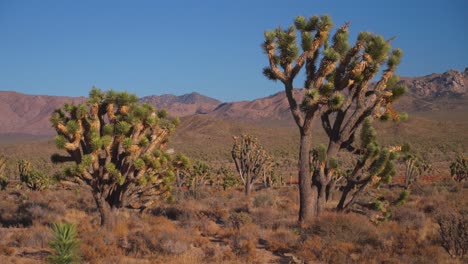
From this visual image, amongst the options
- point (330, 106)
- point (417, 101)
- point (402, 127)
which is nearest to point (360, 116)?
point (330, 106)

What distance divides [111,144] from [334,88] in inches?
243

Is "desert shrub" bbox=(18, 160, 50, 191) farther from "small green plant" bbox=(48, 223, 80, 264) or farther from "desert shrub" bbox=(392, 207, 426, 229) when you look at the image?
"small green plant" bbox=(48, 223, 80, 264)

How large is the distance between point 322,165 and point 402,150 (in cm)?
215

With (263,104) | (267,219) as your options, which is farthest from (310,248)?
(263,104)

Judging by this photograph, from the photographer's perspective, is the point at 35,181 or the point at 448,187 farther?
the point at 35,181

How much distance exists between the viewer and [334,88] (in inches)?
431

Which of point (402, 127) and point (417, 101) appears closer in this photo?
point (402, 127)

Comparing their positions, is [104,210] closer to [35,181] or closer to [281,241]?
[281,241]

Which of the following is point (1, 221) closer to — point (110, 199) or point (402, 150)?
point (110, 199)

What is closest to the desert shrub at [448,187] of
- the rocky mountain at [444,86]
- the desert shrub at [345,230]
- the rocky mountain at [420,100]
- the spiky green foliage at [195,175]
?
the desert shrub at [345,230]

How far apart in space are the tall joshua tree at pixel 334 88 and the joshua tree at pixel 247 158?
10.7m

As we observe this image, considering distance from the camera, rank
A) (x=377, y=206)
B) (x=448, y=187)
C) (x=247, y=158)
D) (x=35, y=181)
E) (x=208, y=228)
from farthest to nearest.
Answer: (x=35, y=181) < (x=247, y=158) < (x=448, y=187) < (x=208, y=228) < (x=377, y=206)

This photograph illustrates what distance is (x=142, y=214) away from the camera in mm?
13570

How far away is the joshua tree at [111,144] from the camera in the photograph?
11062mm
